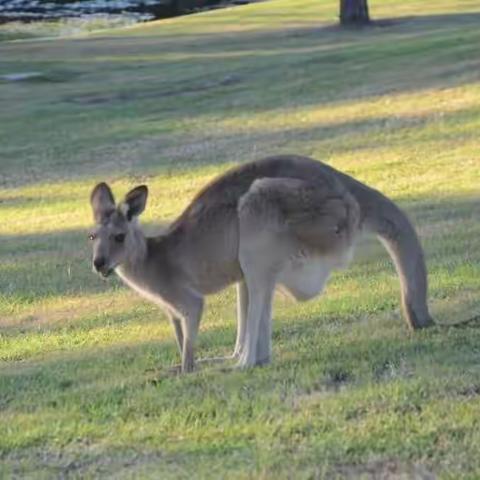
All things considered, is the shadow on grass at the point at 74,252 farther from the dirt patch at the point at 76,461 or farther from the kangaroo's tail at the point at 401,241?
the dirt patch at the point at 76,461

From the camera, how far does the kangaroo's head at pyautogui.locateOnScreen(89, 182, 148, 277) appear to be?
638 cm

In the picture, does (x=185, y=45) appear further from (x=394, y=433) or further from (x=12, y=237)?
(x=394, y=433)


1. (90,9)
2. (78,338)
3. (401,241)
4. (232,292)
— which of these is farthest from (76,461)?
(90,9)

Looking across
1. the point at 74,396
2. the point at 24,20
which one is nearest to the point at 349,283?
the point at 74,396

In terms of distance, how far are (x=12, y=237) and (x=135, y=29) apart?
2413cm

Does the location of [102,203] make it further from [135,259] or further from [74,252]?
[74,252]

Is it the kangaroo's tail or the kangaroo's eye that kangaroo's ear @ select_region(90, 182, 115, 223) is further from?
the kangaroo's tail

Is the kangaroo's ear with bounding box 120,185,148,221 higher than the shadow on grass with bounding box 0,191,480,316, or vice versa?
the kangaroo's ear with bounding box 120,185,148,221

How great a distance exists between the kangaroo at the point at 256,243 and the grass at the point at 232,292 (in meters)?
0.31

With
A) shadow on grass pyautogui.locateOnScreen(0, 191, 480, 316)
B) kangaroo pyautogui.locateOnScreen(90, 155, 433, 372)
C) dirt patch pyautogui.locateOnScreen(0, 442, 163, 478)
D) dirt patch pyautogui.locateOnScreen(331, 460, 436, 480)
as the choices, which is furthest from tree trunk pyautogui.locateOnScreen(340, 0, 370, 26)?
dirt patch pyautogui.locateOnScreen(331, 460, 436, 480)

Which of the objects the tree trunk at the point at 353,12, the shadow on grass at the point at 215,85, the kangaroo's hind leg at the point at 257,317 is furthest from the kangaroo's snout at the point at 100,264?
the tree trunk at the point at 353,12

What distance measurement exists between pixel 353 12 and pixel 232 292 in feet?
74.6

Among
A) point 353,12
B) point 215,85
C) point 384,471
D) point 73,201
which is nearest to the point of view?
point 384,471

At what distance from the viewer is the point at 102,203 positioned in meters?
6.55
